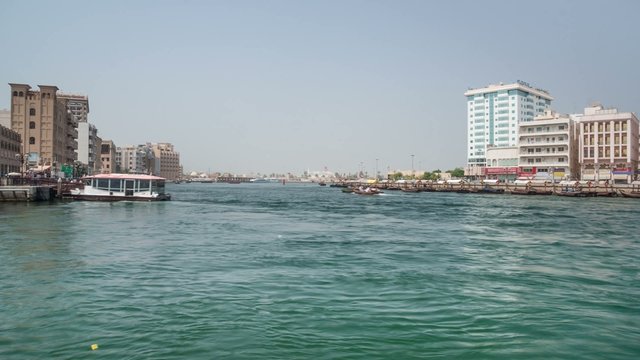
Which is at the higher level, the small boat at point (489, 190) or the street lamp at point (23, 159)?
the street lamp at point (23, 159)

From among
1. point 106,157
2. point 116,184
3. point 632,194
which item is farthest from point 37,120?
point 632,194

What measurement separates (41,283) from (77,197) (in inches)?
2267

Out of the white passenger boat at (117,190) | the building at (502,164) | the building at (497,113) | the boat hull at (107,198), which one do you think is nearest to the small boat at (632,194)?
the building at (502,164)

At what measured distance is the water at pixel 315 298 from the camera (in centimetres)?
1048

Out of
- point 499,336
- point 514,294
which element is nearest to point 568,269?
point 514,294

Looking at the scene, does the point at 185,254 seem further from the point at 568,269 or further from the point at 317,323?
the point at 568,269

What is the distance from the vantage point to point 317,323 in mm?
12023

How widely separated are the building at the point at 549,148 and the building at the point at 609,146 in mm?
3554

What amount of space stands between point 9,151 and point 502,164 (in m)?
115

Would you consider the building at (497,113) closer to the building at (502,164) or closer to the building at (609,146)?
the building at (502,164)

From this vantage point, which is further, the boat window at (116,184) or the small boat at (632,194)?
the small boat at (632,194)

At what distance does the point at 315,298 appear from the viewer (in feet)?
47.6

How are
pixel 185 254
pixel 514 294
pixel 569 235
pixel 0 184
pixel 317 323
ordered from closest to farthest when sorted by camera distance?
pixel 317 323, pixel 514 294, pixel 185 254, pixel 569 235, pixel 0 184

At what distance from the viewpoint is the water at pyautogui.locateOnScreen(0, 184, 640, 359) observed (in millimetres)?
10477
